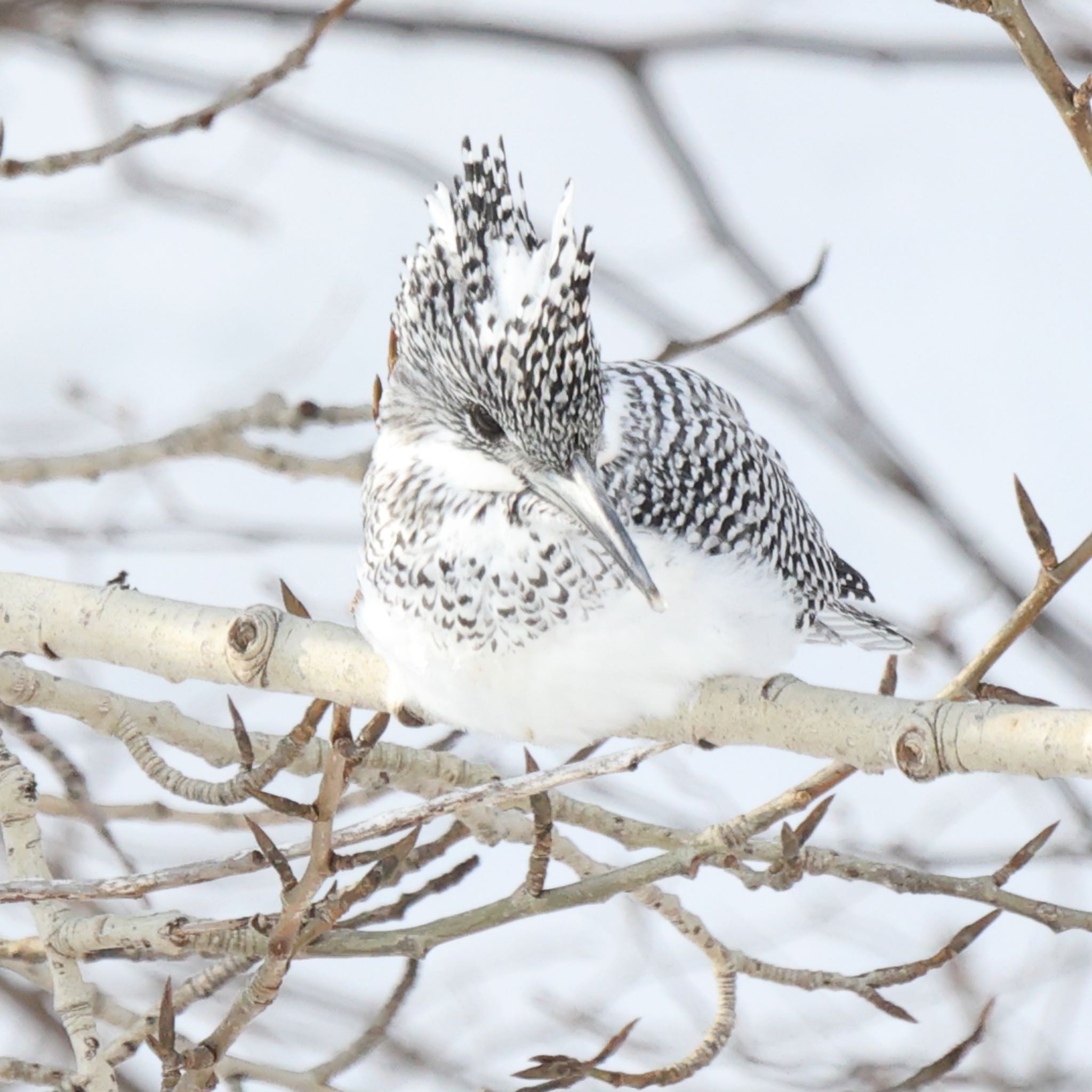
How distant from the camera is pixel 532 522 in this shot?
1.83m

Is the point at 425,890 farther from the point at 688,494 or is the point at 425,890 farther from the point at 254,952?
the point at 688,494

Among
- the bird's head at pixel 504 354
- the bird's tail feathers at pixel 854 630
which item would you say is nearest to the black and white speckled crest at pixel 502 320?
the bird's head at pixel 504 354

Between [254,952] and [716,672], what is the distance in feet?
2.02

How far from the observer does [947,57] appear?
Result: 1651 millimetres

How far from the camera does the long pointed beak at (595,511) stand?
1.65 metres

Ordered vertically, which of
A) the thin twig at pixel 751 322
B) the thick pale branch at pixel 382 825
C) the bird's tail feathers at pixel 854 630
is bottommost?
the thick pale branch at pixel 382 825

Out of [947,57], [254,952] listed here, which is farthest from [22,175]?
[947,57]

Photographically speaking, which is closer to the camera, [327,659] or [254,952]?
[254,952]

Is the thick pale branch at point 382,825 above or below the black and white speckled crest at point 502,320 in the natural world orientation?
below

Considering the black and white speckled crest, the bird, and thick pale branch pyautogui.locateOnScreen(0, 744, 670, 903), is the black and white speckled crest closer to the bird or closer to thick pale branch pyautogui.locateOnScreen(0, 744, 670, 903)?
the bird

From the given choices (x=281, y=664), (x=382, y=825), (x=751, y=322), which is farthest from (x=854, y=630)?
(x=382, y=825)

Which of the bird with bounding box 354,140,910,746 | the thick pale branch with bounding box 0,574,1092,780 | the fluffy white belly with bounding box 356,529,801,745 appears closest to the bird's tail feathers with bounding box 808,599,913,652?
the bird with bounding box 354,140,910,746

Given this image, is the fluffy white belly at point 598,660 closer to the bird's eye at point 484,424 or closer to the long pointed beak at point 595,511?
the long pointed beak at point 595,511

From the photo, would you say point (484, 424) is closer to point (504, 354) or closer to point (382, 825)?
point (504, 354)
